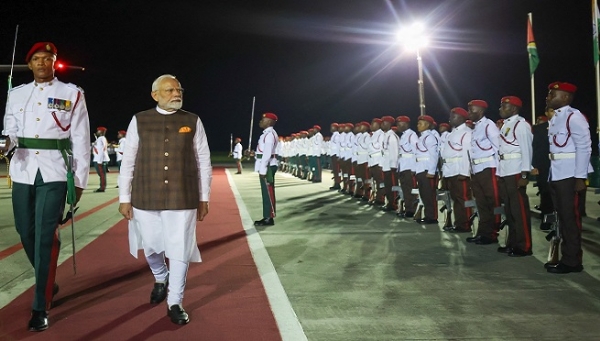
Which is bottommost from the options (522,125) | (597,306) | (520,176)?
(597,306)

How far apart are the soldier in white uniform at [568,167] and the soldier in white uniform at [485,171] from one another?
1.71 m

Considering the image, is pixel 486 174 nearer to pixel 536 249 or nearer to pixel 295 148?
pixel 536 249

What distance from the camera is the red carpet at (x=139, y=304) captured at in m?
4.59

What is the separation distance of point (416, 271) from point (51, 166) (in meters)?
4.00

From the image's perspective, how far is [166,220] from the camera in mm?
4941

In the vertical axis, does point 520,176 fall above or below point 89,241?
above

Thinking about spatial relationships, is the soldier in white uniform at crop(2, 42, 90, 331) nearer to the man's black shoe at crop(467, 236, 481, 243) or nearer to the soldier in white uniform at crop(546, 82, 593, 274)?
the soldier in white uniform at crop(546, 82, 593, 274)

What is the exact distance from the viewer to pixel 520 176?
7.88m

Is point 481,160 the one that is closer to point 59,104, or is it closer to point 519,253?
point 519,253

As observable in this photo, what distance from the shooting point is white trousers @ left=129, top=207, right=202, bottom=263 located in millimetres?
4887

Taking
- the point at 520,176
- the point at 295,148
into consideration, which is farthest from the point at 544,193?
the point at 295,148

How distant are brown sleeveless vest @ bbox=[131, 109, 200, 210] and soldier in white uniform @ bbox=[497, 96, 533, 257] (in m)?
4.67

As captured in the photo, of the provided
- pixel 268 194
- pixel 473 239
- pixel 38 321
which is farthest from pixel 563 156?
pixel 38 321

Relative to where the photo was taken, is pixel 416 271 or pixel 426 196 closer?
pixel 416 271
